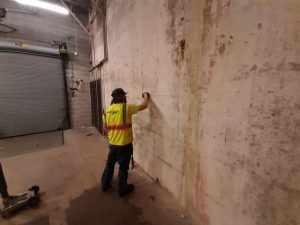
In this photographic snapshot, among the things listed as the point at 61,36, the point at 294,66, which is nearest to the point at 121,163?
the point at 294,66

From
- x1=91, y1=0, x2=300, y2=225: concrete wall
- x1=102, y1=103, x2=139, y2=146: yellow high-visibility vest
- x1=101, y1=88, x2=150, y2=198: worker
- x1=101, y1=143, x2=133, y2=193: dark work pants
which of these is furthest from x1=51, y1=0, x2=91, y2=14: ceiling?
x1=101, y1=143, x2=133, y2=193: dark work pants

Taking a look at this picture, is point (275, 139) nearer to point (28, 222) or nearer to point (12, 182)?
point (28, 222)

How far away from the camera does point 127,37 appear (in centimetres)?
301

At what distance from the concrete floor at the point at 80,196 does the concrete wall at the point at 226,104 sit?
31cm

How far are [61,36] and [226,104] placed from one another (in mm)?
6520

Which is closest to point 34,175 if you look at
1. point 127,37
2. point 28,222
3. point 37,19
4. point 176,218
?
point 28,222

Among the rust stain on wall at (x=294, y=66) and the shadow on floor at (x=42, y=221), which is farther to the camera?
the shadow on floor at (x=42, y=221)

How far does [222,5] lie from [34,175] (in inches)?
147

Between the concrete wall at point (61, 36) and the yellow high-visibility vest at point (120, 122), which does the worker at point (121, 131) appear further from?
the concrete wall at point (61, 36)

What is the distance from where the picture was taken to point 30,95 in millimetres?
5480

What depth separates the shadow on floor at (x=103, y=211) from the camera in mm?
1920

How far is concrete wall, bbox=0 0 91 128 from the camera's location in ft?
16.9

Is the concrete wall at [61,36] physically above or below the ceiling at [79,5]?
below

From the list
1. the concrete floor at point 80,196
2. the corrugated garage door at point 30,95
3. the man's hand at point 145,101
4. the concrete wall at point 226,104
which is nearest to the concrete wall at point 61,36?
the corrugated garage door at point 30,95
